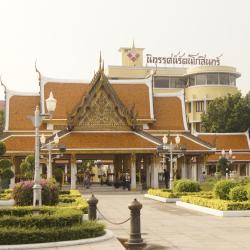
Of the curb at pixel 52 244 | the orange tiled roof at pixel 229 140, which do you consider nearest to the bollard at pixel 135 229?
the curb at pixel 52 244

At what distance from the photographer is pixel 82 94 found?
164 ft

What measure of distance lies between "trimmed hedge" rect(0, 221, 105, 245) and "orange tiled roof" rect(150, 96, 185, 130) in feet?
117

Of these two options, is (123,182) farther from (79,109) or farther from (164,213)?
(164,213)

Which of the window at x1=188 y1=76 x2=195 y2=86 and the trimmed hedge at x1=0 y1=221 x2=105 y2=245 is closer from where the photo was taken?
the trimmed hedge at x1=0 y1=221 x2=105 y2=245

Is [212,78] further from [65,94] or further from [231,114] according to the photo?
[65,94]

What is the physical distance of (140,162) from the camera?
174 feet

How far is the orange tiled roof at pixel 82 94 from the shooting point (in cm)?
4919

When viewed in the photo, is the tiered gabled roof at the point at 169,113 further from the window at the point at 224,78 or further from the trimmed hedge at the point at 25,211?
the window at the point at 224,78

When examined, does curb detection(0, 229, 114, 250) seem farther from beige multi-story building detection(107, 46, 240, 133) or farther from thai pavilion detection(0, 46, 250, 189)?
beige multi-story building detection(107, 46, 240, 133)

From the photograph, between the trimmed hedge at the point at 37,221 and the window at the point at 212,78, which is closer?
the trimmed hedge at the point at 37,221

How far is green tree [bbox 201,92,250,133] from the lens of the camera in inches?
2766

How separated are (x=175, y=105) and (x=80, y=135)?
10834mm

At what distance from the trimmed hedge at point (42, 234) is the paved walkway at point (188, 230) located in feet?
5.33

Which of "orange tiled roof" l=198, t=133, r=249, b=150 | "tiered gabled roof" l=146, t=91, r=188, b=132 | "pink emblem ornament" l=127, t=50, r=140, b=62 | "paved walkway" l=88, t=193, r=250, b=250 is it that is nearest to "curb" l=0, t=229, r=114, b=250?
"paved walkway" l=88, t=193, r=250, b=250
